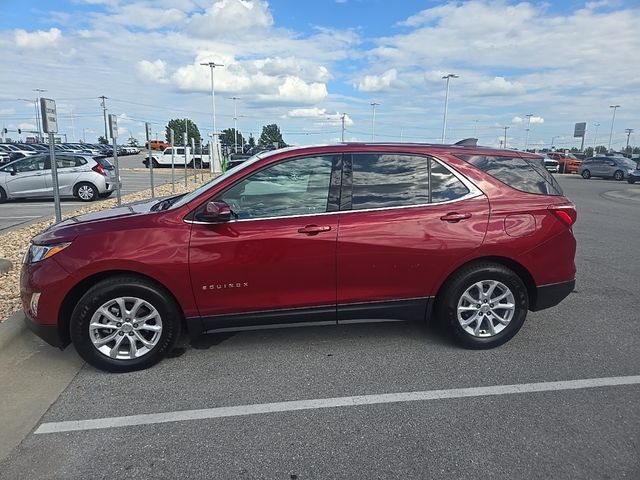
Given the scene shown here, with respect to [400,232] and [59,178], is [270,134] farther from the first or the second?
[400,232]

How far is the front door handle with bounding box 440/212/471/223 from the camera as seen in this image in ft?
12.2

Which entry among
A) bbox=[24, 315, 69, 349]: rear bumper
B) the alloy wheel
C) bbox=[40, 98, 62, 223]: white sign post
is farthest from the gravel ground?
the alloy wheel

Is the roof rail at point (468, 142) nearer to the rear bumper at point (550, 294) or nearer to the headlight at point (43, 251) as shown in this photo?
the rear bumper at point (550, 294)

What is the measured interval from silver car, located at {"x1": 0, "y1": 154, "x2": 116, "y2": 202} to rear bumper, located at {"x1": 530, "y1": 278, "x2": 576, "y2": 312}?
13926 millimetres

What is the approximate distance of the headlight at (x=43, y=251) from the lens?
3.38m

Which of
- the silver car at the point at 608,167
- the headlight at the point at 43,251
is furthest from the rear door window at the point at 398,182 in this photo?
the silver car at the point at 608,167

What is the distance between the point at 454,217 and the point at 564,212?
3.46 feet

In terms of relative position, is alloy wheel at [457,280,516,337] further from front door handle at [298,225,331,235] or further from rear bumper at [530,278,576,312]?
front door handle at [298,225,331,235]

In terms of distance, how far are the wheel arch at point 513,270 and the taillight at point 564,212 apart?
548 mm

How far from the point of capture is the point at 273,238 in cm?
346

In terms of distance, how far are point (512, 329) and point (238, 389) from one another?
236cm

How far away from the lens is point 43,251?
135 inches

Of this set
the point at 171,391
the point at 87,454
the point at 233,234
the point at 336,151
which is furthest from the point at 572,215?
the point at 87,454

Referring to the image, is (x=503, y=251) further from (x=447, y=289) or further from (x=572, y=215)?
(x=572, y=215)
